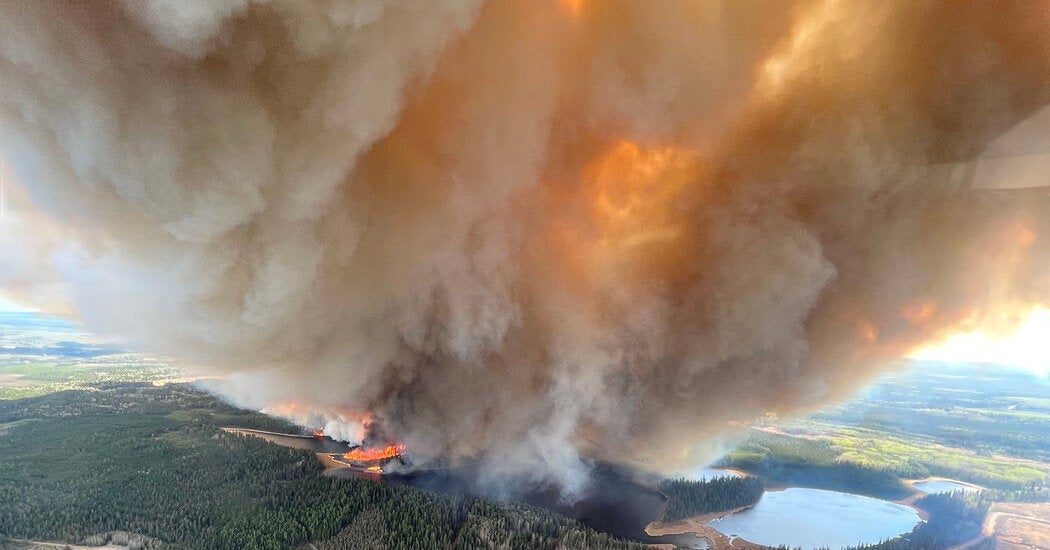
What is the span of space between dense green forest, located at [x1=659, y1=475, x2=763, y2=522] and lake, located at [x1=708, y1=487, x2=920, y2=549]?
1.12ft

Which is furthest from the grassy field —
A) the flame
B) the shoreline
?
the flame

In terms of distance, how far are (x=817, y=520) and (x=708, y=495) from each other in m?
3.03

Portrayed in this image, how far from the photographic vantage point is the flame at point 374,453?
61.5 feet

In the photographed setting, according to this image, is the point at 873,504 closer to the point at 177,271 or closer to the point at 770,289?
the point at 770,289

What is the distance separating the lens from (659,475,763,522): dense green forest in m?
15.9

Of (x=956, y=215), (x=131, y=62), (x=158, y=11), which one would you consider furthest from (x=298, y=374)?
(x=956, y=215)

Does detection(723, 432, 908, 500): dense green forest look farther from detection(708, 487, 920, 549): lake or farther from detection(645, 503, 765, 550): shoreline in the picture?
detection(645, 503, 765, 550): shoreline

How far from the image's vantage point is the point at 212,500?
14.9m

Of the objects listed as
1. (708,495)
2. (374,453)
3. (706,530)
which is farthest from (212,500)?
(708,495)

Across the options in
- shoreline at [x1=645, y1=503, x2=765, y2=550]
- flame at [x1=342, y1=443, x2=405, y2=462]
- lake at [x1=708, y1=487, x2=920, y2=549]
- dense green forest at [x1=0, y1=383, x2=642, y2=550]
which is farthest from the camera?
flame at [x1=342, y1=443, x2=405, y2=462]

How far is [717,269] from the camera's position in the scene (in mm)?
10320

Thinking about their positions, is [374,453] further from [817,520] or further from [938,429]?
[938,429]

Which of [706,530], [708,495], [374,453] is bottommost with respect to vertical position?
[706,530]

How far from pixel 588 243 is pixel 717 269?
2543 millimetres
